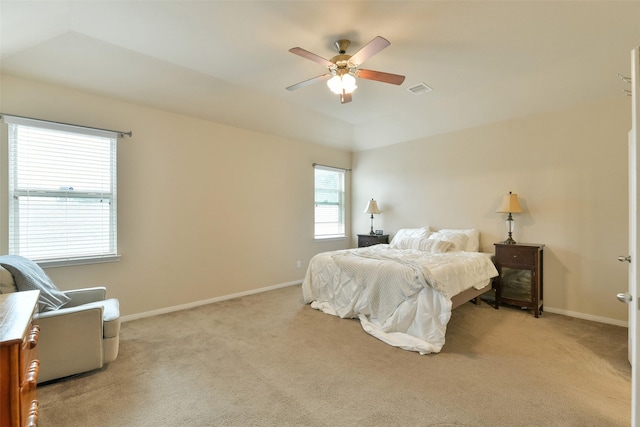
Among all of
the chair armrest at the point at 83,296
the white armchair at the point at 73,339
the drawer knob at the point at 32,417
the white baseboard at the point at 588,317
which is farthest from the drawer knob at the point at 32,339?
the white baseboard at the point at 588,317

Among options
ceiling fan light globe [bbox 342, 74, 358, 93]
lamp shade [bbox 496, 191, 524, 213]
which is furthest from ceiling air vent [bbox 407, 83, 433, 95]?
lamp shade [bbox 496, 191, 524, 213]

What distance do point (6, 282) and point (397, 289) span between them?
3.15m

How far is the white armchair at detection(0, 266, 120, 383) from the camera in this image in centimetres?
205

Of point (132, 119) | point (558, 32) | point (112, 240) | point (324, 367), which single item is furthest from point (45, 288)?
point (558, 32)

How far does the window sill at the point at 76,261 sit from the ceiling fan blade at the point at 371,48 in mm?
3328

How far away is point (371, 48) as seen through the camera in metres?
2.19

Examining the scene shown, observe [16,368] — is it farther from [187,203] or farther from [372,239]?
[372,239]

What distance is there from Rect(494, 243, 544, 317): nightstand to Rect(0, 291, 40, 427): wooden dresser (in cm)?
441

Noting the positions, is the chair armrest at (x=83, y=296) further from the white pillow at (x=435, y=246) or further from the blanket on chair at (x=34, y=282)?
the white pillow at (x=435, y=246)

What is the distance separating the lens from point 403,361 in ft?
7.93

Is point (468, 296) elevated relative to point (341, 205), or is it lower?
lower

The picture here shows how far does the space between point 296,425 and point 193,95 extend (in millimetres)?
3586

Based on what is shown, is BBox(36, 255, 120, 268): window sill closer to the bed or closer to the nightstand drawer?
the bed

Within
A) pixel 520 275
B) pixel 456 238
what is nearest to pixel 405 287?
pixel 456 238
